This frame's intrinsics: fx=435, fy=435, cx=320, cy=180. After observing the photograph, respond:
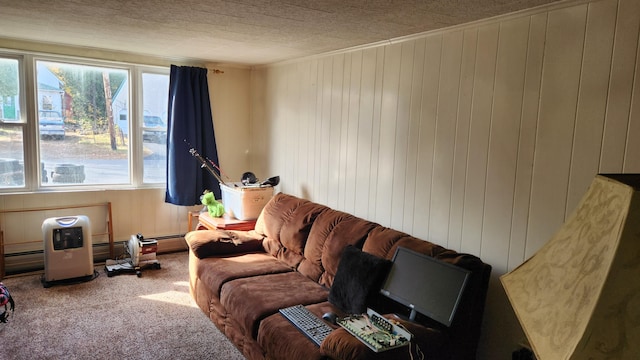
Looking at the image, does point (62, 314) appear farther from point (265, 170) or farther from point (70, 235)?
point (265, 170)

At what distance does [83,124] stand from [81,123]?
2 centimetres

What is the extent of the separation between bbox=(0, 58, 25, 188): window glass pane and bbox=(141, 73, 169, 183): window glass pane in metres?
1.13

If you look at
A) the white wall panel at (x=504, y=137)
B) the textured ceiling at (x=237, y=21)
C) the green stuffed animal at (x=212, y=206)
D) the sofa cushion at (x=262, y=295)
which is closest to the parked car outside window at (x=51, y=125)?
the textured ceiling at (x=237, y=21)

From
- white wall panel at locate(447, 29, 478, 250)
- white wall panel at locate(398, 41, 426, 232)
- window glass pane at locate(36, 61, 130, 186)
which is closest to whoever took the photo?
white wall panel at locate(447, 29, 478, 250)

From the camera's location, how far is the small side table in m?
4.13

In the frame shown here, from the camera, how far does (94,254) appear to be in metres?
4.58

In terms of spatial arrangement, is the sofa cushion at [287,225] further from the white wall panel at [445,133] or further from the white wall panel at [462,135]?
the white wall panel at [462,135]

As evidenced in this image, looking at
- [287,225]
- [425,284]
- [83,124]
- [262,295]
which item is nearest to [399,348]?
[425,284]

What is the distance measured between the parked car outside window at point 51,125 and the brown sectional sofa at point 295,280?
1.92 metres

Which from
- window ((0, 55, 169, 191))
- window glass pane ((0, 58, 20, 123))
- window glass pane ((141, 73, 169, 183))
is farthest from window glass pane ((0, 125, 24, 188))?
window glass pane ((141, 73, 169, 183))

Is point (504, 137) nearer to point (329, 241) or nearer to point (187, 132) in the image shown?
point (329, 241)

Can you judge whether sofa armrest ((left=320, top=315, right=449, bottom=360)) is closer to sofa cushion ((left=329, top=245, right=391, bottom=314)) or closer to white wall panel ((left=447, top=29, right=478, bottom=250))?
sofa cushion ((left=329, top=245, right=391, bottom=314))

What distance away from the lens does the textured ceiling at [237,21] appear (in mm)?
2309

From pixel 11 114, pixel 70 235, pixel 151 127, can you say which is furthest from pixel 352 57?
pixel 11 114
